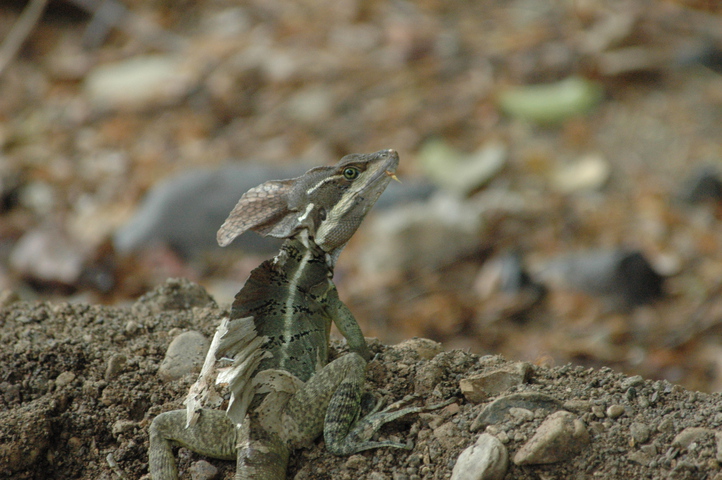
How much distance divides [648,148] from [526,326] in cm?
262

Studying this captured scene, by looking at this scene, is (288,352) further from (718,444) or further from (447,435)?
(718,444)

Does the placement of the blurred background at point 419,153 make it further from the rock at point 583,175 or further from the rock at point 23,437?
the rock at point 23,437

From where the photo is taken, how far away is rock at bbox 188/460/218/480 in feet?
9.23

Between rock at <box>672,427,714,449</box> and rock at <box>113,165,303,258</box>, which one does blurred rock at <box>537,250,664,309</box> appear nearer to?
rock at <box>113,165,303,258</box>

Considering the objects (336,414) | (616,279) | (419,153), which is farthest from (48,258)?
(616,279)

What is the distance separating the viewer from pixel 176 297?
383 cm

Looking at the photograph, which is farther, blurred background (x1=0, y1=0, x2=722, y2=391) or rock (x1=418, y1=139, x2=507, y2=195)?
rock (x1=418, y1=139, x2=507, y2=195)

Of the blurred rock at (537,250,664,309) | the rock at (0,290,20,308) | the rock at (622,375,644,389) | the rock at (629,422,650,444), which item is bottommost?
the blurred rock at (537,250,664,309)

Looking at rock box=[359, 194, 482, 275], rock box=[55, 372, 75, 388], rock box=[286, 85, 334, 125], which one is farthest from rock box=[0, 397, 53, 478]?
rock box=[286, 85, 334, 125]

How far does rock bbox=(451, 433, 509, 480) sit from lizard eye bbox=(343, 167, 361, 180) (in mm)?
1169

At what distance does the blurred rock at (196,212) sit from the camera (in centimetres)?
675

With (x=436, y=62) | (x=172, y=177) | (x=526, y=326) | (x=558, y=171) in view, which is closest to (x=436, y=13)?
(x=436, y=62)

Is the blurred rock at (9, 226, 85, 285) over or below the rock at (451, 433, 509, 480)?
over

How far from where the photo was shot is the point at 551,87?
802cm
